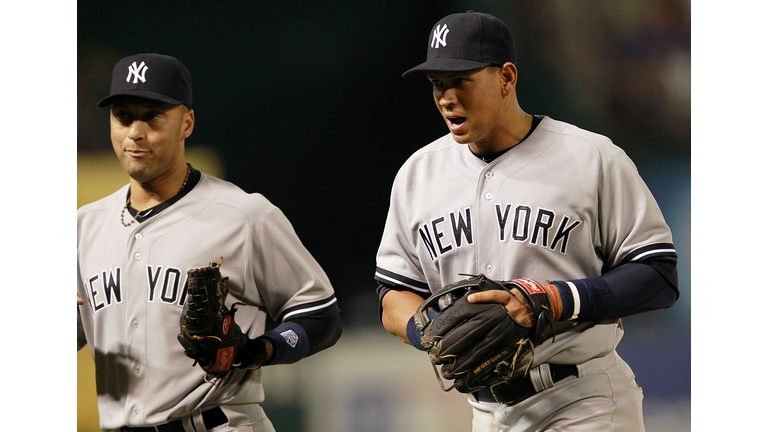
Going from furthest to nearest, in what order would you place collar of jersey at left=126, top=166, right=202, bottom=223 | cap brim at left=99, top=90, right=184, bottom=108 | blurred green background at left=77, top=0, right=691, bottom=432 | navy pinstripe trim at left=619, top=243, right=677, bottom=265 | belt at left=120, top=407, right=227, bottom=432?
blurred green background at left=77, top=0, right=691, bottom=432
collar of jersey at left=126, top=166, right=202, bottom=223
cap brim at left=99, top=90, right=184, bottom=108
belt at left=120, top=407, right=227, bottom=432
navy pinstripe trim at left=619, top=243, right=677, bottom=265

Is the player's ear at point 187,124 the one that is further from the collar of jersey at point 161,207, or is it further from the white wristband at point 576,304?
the white wristband at point 576,304

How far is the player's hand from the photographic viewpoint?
213cm

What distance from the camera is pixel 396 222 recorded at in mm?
2619

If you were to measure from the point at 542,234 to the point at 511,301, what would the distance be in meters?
0.29

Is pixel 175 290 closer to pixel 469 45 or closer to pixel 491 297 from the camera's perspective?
pixel 491 297

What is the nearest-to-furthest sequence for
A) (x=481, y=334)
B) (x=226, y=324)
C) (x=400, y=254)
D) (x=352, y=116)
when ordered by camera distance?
1. (x=481, y=334)
2. (x=226, y=324)
3. (x=400, y=254)
4. (x=352, y=116)

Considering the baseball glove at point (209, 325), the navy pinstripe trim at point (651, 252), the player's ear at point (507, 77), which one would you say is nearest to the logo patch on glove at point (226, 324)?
the baseball glove at point (209, 325)

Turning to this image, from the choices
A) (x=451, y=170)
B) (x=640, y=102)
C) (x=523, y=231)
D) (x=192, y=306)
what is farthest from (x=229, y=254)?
(x=640, y=102)

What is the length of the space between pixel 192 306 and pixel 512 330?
3.29 feet

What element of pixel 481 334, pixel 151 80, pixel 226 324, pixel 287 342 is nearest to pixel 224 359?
pixel 226 324

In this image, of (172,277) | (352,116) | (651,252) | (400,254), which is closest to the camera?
(651,252)

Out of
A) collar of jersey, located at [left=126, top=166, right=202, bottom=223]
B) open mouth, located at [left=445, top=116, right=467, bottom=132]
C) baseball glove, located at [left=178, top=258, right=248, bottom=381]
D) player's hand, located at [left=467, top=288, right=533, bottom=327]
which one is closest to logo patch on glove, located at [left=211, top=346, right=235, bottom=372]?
baseball glove, located at [left=178, top=258, right=248, bottom=381]

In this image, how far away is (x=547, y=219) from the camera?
2.34m

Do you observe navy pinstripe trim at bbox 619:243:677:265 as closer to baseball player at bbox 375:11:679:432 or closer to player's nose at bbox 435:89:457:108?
baseball player at bbox 375:11:679:432
